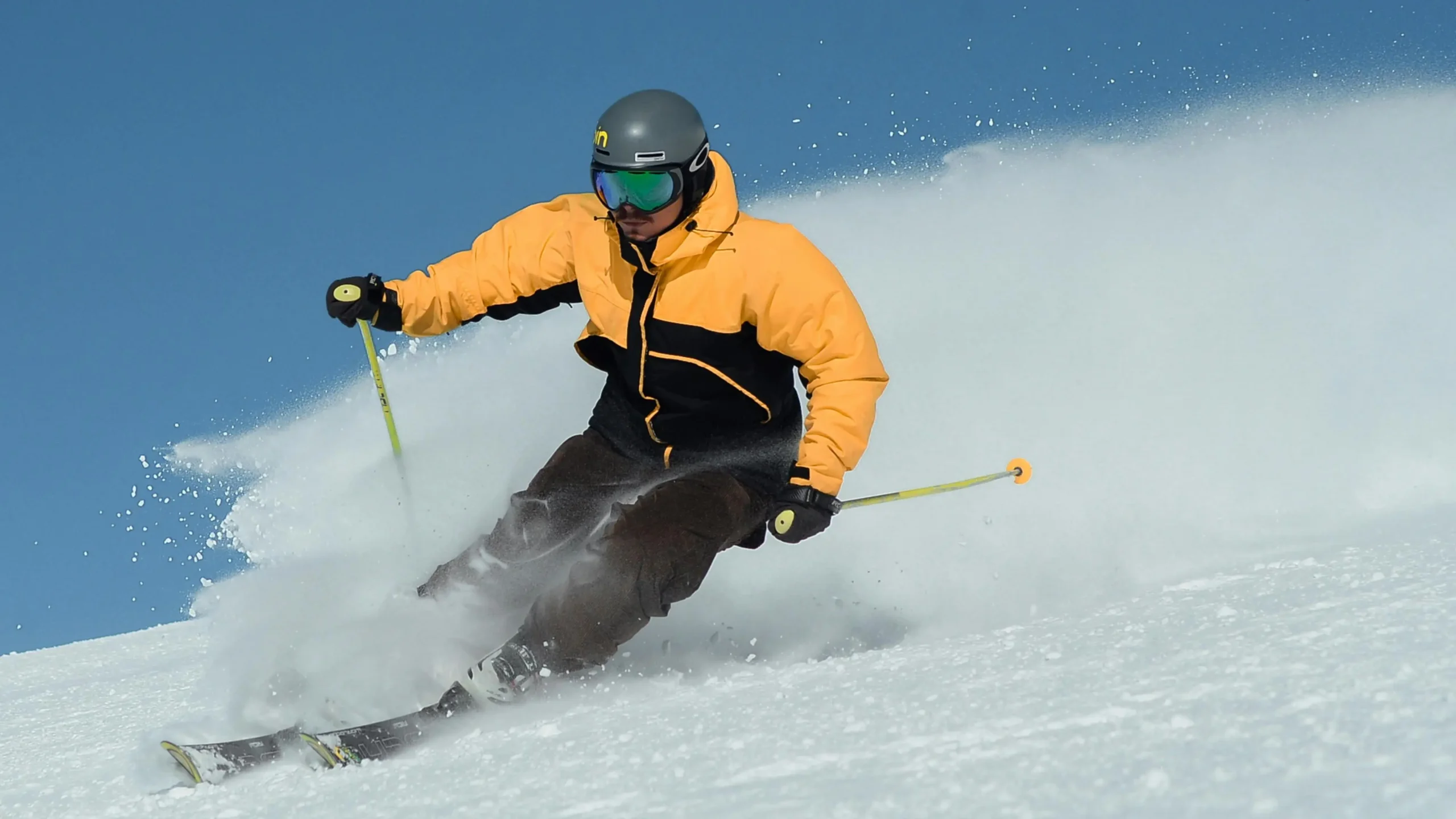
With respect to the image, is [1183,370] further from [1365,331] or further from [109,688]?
[109,688]

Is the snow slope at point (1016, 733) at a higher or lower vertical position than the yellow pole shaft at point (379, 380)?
lower

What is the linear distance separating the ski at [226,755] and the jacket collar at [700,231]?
1845mm

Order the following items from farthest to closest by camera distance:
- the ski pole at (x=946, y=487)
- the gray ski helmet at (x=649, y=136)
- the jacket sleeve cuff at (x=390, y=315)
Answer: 1. the jacket sleeve cuff at (x=390, y=315)
2. the ski pole at (x=946, y=487)
3. the gray ski helmet at (x=649, y=136)

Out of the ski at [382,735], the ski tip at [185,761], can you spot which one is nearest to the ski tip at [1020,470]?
the ski at [382,735]

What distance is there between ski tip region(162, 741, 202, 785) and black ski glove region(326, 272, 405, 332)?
5.19ft

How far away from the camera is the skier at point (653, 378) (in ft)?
12.1

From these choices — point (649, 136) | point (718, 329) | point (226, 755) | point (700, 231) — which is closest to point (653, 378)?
point (718, 329)

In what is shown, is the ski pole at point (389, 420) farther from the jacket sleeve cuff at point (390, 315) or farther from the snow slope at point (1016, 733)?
the snow slope at point (1016, 733)

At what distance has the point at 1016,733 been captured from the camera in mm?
2377

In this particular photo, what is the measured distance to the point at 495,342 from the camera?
764 cm

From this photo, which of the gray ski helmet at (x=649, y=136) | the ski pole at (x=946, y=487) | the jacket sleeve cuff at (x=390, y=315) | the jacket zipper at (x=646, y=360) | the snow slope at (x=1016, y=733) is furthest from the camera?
the jacket sleeve cuff at (x=390, y=315)

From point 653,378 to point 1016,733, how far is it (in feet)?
6.49

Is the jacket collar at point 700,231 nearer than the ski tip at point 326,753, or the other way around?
the ski tip at point 326,753

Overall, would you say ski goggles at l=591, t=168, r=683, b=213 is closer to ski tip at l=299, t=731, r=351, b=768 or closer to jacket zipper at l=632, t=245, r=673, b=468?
jacket zipper at l=632, t=245, r=673, b=468
